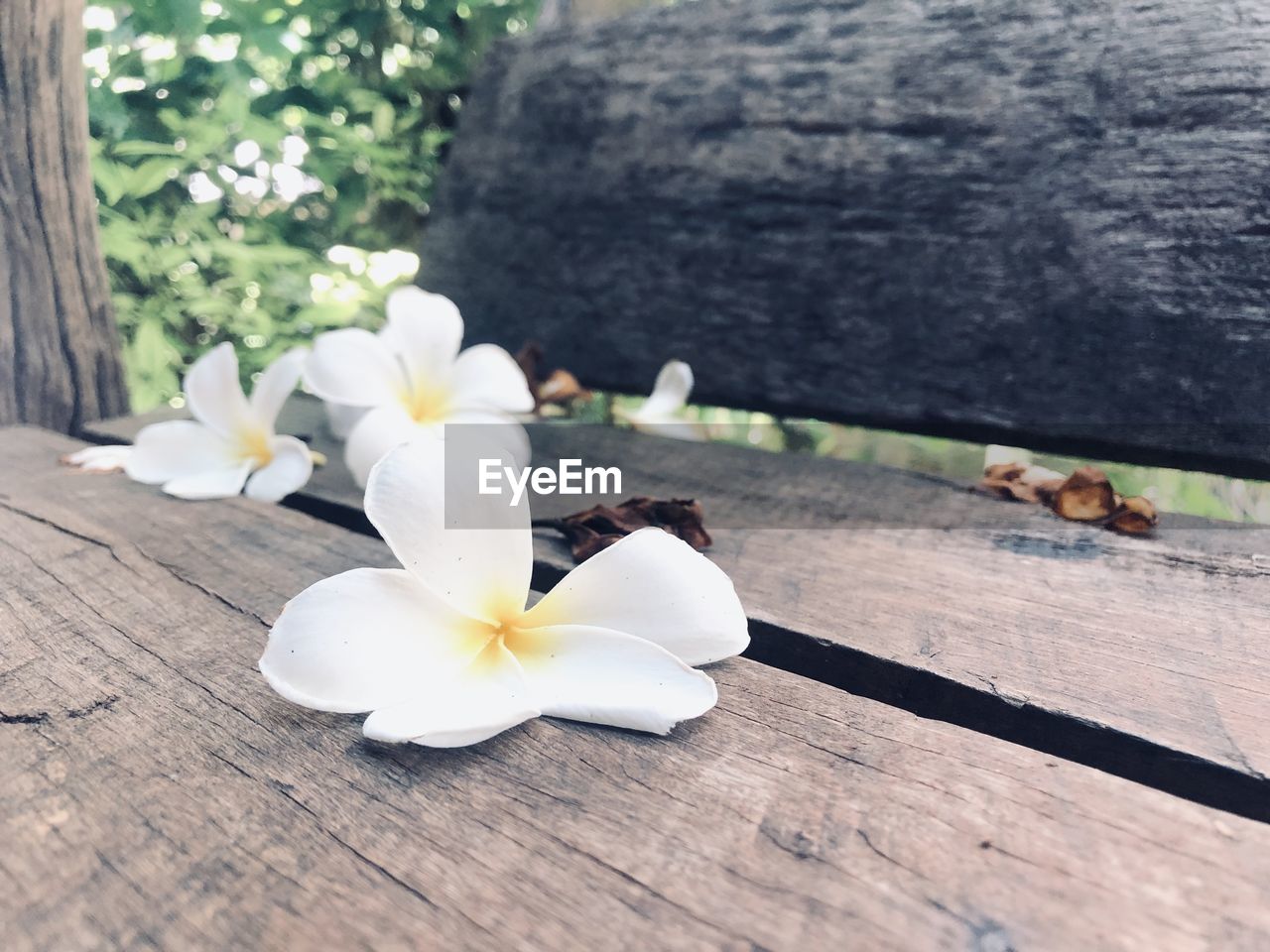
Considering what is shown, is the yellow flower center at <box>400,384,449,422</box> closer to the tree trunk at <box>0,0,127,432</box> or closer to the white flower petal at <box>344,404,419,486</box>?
the white flower petal at <box>344,404,419,486</box>

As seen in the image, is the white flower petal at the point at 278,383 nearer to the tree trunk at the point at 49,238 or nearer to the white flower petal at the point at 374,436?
the white flower petal at the point at 374,436

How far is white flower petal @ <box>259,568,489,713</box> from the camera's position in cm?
51

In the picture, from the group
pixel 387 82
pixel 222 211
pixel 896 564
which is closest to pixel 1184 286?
pixel 896 564

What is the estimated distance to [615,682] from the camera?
1.78 ft

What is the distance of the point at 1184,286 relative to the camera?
1.00 m

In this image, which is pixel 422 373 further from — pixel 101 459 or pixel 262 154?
pixel 262 154

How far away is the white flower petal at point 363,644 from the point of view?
509 mm

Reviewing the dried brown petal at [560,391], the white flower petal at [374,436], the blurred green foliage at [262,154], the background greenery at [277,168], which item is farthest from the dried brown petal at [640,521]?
the blurred green foliage at [262,154]

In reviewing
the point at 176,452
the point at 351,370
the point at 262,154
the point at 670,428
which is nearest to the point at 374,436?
the point at 351,370

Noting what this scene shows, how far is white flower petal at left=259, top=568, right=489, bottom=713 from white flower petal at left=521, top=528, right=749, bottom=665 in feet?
0.28

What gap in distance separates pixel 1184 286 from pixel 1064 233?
0.16m

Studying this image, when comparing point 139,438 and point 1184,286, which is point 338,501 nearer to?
point 139,438

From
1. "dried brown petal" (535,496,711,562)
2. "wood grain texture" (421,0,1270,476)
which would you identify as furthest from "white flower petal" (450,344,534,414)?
"wood grain texture" (421,0,1270,476)

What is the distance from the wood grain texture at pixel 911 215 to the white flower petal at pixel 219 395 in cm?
65
